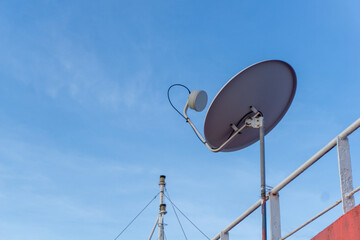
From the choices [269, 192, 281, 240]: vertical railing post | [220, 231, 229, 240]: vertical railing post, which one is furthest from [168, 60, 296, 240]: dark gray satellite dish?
[220, 231, 229, 240]: vertical railing post

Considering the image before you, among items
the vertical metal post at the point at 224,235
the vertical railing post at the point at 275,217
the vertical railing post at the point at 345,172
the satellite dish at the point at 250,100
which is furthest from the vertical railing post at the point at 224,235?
the vertical railing post at the point at 345,172

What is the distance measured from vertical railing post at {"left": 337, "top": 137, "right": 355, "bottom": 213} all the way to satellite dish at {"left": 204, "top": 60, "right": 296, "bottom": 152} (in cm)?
181

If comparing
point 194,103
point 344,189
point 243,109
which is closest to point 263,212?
point 344,189

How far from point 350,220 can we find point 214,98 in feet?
8.14

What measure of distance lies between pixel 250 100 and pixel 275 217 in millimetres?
1540

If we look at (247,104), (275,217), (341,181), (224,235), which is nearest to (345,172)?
(341,181)

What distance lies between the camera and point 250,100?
241 inches

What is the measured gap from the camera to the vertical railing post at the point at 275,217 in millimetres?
5234

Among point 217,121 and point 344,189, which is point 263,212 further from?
point 217,121

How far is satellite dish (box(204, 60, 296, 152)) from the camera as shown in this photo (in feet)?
19.7

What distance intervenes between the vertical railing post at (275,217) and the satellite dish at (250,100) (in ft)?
3.88

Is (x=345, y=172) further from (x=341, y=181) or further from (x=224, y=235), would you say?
(x=224, y=235)

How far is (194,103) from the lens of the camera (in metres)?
6.60

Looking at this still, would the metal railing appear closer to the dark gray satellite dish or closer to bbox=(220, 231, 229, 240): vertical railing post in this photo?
the dark gray satellite dish
